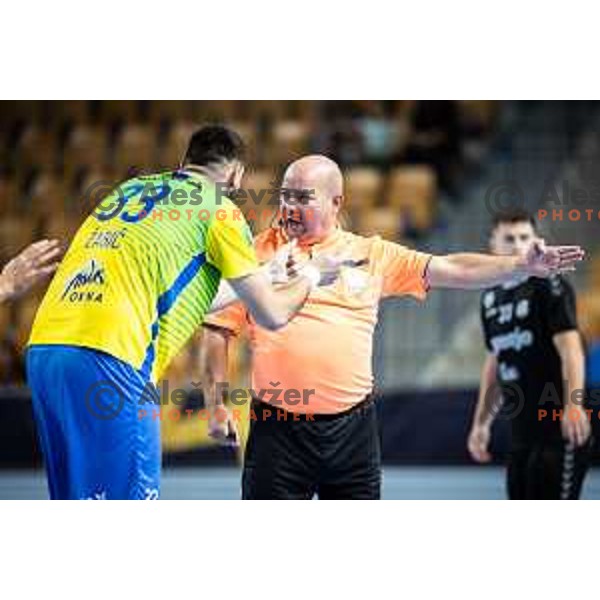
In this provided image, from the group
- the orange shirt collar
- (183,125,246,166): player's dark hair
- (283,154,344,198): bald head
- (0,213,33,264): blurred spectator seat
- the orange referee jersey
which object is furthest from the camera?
(0,213,33,264): blurred spectator seat

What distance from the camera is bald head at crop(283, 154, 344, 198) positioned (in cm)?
571

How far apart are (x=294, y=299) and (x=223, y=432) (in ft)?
3.36

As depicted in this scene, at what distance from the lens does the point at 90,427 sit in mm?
4348

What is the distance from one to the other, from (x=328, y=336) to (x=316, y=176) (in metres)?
0.76

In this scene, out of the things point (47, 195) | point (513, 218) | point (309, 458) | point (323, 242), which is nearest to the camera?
point (309, 458)

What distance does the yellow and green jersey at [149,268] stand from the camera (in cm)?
448

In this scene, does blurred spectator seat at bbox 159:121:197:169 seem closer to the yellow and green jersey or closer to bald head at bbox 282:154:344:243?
bald head at bbox 282:154:344:243

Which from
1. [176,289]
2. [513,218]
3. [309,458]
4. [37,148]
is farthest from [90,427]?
[37,148]

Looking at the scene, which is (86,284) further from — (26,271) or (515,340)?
(515,340)

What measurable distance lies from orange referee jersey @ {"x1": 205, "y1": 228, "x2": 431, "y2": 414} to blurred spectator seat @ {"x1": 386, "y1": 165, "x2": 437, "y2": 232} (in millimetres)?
2836

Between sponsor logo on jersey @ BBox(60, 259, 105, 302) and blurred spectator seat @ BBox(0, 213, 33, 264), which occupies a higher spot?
blurred spectator seat @ BBox(0, 213, 33, 264)

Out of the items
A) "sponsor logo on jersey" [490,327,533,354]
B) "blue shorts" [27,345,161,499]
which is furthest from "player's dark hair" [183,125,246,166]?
"sponsor logo on jersey" [490,327,533,354]
